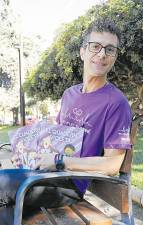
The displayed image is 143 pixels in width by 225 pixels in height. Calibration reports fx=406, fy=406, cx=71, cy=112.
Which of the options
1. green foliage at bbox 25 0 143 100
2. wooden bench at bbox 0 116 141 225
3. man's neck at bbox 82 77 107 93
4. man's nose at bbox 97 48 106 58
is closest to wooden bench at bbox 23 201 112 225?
wooden bench at bbox 0 116 141 225

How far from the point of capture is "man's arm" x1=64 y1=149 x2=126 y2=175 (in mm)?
2166

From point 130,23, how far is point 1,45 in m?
28.8

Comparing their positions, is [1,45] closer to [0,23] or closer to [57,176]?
[0,23]

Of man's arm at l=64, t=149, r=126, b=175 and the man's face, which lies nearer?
man's arm at l=64, t=149, r=126, b=175

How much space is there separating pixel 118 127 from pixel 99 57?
0.47 m

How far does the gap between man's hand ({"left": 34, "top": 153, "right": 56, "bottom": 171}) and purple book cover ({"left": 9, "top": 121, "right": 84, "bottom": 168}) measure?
0.35 ft

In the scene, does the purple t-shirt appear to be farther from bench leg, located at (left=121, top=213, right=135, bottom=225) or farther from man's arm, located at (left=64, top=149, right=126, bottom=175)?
bench leg, located at (left=121, top=213, right=135, bottom=225)

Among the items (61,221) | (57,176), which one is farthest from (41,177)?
(61,221)

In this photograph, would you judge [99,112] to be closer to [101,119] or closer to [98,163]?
[101,119]

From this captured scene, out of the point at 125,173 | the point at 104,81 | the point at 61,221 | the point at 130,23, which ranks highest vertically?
the point at 130,23

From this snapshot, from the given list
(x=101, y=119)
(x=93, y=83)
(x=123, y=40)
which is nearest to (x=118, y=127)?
(x=101, y=119)

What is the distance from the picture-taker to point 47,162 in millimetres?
2139

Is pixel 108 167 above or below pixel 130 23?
below

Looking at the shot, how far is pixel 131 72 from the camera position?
902 centimetres
